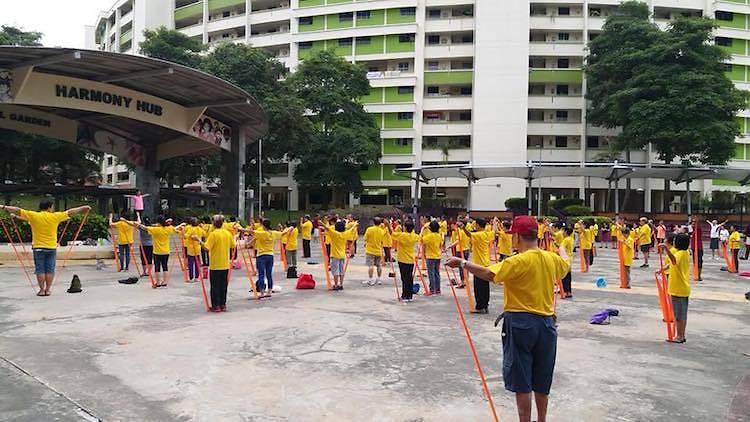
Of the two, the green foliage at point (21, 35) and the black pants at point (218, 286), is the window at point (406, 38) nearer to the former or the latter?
the green foliage at point (21, 35)

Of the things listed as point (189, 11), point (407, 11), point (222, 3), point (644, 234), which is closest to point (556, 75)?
point (407, 11)

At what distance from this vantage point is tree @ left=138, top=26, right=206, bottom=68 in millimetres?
39906

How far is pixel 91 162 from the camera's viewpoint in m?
41.2

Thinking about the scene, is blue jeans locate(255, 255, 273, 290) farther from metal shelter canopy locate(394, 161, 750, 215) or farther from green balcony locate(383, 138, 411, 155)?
→ green balcony locate(383, 138, 411, 155)

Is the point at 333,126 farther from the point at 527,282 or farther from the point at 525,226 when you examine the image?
the point at 527,282

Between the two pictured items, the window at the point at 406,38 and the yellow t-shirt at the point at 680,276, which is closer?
the yellow t-shirt at the point at 680,276

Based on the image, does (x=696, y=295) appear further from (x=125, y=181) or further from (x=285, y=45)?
(x=125, y=181)

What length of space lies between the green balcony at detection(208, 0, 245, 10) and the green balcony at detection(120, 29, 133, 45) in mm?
11306

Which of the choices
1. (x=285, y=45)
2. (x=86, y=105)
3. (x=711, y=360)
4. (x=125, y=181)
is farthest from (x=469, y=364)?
(x=125, y=181)

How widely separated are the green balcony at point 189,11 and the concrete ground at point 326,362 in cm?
5302

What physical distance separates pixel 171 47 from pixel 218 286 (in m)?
34.7

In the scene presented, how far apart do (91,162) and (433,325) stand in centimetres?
3892

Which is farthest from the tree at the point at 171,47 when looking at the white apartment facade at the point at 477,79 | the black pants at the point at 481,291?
the black pants at the point at 481,291

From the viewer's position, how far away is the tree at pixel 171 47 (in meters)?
39.9
